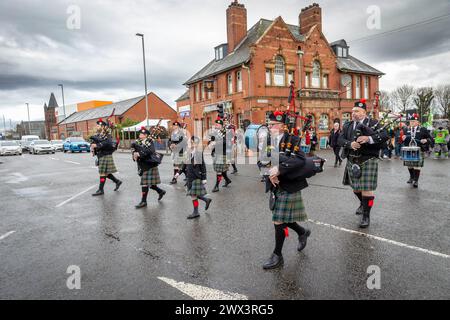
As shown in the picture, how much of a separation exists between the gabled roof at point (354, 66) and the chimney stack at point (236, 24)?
9634 mm

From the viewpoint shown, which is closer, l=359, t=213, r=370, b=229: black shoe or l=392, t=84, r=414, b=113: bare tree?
l=359, t=213, r=370, b=229: black shoe

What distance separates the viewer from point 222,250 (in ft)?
14.7

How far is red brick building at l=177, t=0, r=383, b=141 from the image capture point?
25.7m

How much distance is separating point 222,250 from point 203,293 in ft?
3.98

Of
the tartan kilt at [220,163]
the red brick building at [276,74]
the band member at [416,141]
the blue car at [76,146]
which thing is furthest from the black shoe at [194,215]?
the blue car at [76,146]

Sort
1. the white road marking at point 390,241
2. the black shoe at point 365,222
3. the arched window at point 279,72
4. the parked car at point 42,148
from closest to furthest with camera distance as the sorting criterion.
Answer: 1. the white road marking at point 390,241
2. the black shoe at point 365,222
3. the arched window at point 279,72
4. the parked car at point 42,148

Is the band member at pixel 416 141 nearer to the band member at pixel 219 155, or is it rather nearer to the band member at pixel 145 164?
the band member at pixel 219 155

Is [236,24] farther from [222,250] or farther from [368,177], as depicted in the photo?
[222,250]

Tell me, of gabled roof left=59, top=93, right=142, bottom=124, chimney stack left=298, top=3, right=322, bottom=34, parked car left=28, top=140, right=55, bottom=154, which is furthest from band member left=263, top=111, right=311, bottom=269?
gabled roof left=59, top=93, right=142, bottom=124

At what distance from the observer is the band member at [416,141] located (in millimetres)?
8555

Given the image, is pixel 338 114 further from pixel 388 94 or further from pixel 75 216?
pixel 388 94

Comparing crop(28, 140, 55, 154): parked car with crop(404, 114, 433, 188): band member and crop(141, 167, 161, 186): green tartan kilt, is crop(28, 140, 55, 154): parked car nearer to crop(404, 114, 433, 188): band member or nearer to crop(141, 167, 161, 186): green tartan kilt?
crop(141, 167, 161, 186): green tartan kilt

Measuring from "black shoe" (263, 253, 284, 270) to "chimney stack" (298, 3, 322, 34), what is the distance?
29329 mm
